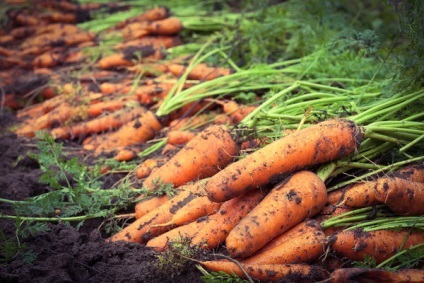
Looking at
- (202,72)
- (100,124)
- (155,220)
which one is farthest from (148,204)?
(202,72)

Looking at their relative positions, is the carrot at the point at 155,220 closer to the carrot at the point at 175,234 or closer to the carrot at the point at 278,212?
the carrot at the point at 175,234

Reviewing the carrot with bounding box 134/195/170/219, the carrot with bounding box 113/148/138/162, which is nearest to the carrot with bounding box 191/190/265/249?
the carrot with bounding box 134/195/170/219

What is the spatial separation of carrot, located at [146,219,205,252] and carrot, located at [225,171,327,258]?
0.34 m

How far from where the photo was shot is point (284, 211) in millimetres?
2861

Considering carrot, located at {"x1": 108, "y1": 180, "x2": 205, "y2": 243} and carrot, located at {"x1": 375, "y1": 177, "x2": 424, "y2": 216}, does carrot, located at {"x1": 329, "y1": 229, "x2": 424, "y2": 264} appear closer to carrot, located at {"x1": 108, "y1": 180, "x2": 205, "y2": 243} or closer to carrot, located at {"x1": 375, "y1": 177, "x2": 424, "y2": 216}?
carrot, located at {"x1": 375, "y1": 177, "x2": 424, "y2": 216}

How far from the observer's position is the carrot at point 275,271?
2664 millimetres

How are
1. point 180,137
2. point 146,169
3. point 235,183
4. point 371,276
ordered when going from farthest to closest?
1. point 180,137
2. point 146,169
3. point 235,183
4. point 371,276

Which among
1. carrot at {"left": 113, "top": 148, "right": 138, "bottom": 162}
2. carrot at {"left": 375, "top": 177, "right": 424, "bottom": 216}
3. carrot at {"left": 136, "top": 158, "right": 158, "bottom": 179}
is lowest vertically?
carrot at {"left": 113, "top": 148, "right": 138, "bottom": 162}

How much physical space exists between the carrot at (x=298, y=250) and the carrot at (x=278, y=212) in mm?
62

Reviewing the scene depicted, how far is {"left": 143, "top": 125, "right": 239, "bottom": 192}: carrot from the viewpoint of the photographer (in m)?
3.37

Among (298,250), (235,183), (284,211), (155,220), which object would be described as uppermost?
(235,183)

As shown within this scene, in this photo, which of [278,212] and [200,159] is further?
[200,159]

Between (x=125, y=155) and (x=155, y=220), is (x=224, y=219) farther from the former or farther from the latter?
(x=125, y=155)

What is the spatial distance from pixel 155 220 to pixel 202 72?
74.7 inches
